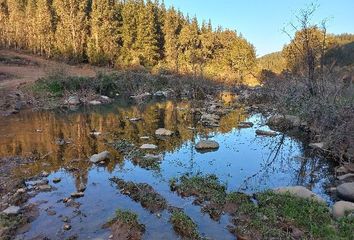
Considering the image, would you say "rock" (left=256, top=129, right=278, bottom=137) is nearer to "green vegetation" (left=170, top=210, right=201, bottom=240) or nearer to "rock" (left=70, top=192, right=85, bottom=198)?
"green vegetation" (left=170, top=210, right=201, bottom=240)

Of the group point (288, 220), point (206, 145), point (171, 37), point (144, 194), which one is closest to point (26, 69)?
point (171, 37)

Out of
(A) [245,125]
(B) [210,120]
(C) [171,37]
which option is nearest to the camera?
(A) [245,125]

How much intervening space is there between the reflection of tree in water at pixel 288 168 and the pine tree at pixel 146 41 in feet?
146

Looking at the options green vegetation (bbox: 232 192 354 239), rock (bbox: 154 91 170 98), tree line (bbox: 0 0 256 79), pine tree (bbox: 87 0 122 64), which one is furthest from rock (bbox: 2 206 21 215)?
pine tree (bbox: 87 0 122 64)

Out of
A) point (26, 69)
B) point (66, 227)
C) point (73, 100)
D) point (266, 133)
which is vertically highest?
point (26, 69)

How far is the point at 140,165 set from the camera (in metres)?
12.7

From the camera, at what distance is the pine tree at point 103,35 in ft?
178

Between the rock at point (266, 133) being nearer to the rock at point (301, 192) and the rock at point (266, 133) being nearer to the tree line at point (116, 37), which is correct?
the rock at point (301, 192)

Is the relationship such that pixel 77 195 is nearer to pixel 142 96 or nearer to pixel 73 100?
pixel 73 100

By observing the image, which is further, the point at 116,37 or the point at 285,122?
the point at 116,37

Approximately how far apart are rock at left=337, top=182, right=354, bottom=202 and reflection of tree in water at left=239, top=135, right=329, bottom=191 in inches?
47.6

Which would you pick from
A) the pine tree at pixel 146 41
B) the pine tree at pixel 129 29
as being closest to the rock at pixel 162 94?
the pine tree at pixel 129 29

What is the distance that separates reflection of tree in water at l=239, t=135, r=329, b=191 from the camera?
11359 millimetres

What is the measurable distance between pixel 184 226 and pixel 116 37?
52.8 metres
